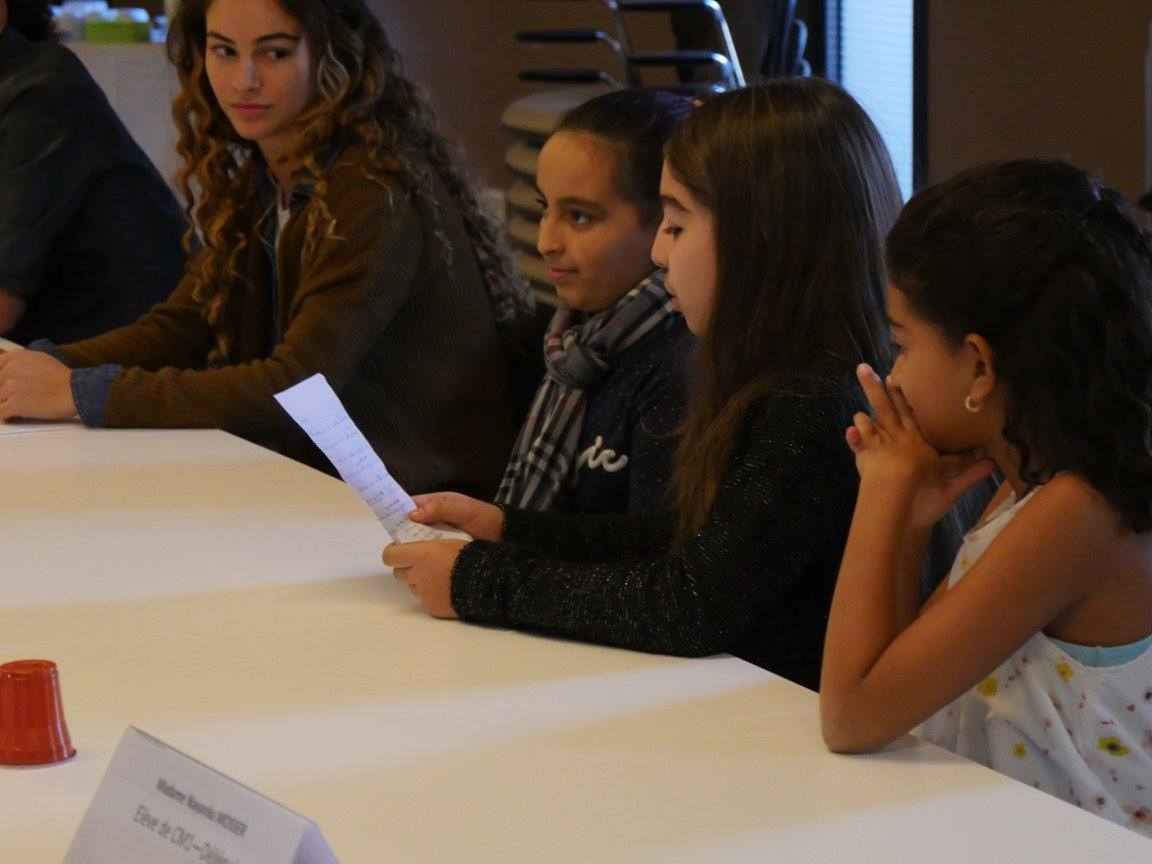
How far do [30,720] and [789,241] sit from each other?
73 centimetres

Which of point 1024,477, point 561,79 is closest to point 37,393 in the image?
point 1024,477

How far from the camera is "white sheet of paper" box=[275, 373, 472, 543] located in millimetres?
1324

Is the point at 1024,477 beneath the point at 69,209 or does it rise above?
above

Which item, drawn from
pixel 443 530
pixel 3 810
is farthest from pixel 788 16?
pixel 3 810

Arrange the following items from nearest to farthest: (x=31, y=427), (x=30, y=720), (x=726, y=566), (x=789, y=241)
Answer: (x=30, y=720)
(x=726, y=566)
(x=789, y=241)
(x=31, y=427)

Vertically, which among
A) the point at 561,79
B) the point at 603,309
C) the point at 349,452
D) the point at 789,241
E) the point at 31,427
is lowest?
the point at 561,79

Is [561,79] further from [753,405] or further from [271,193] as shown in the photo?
[753,405]

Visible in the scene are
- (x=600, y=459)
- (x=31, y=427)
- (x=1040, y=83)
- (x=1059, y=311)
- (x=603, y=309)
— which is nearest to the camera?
(x=1059, y=311)

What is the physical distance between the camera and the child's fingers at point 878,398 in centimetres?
123

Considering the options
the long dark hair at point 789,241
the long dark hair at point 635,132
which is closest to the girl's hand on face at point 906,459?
the long dark hair at point 789,241

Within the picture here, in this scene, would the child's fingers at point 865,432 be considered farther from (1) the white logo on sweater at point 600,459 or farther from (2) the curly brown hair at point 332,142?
(2) the curly brown hair at point 332,142

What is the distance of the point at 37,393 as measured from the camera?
2051 millimetres

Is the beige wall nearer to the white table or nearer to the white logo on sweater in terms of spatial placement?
the white logo on sweater

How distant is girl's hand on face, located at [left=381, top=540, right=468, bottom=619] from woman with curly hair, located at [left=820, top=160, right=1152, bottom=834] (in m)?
0.33
